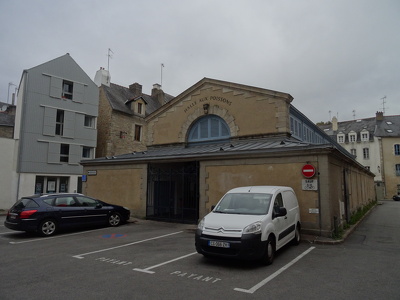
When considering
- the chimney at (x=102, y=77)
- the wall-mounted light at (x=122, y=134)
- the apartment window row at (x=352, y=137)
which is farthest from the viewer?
the apartment window row at (x=352, y=137)

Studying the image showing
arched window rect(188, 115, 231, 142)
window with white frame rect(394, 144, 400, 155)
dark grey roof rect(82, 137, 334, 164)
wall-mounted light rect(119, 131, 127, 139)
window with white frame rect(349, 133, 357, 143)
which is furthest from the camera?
window with white frame rect(349, 133, 357, 143)

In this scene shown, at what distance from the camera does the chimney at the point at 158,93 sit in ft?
119

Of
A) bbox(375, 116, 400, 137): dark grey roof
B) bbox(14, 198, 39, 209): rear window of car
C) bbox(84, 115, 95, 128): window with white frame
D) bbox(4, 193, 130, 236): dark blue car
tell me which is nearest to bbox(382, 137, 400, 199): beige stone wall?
bbox(375, 116, 400, 137): dark grey roof

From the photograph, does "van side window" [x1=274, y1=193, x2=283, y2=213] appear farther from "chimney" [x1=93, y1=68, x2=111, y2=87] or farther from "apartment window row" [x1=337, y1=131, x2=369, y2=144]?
"apartment window row" [x1=337, y1=131, x2=369, y2=144]

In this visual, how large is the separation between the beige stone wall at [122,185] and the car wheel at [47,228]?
14.9 feet

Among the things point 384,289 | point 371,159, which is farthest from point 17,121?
point 371,159

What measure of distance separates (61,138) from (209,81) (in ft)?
52.4

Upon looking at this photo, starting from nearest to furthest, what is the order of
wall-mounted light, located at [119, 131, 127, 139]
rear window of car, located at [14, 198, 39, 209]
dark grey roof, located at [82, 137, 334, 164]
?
rear window of car, located at [14, 198, 39, 209] < dark grey roof, located at [82, 137, 334, 164] < wall-mounted light, located at [119, 131, 127, 139]

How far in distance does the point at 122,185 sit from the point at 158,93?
23.0 metres

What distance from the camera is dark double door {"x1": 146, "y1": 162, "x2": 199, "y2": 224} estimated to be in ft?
45.5

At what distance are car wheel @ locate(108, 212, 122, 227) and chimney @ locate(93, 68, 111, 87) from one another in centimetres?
2106

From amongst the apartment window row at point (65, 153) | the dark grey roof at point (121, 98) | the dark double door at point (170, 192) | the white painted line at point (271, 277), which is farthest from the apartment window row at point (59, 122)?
the white painted line at point (271, 277)

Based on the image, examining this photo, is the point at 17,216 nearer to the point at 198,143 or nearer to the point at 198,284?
the point at 198,284

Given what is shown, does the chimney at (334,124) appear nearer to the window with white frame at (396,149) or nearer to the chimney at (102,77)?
the window with white frame at (396,149)
